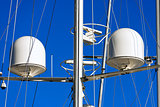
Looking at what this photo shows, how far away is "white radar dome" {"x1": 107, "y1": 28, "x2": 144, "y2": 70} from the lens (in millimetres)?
13469

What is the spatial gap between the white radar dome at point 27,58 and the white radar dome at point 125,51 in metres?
1.96

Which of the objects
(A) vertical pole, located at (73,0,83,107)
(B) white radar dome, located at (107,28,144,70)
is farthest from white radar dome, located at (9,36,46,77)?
(B) white radar dome, located at (107,28,144,70)

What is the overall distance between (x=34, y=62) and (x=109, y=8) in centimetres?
1040

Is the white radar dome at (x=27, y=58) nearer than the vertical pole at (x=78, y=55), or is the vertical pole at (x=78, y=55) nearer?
the vertical pole at (x=78, y=55)

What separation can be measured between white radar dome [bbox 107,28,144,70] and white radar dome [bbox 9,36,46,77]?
1.96 m

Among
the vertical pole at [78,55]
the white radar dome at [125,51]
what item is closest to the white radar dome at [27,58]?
the vertical pole at [78,55]

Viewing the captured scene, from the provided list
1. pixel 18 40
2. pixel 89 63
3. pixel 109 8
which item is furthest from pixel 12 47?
pixel 109 8

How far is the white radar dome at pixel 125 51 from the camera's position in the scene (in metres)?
13.5

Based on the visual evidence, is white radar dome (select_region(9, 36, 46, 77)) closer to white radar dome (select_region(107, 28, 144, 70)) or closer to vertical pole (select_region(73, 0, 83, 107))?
vertical pole (select_region(73, 0, 83, 107))

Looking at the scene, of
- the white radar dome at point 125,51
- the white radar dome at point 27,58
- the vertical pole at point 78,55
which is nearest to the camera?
the vertical pole at point 78,55

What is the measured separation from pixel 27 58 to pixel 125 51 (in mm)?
2723

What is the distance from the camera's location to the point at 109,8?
934 inches

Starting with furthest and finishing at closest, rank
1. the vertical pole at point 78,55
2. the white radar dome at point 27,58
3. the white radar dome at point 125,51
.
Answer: the white radar dome at point 27,58 → the white radar dome at point 125,51 → the vertical pole at point 78,55

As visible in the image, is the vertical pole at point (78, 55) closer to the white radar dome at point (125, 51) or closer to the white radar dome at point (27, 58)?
the white radar dome at point (125, 51)
